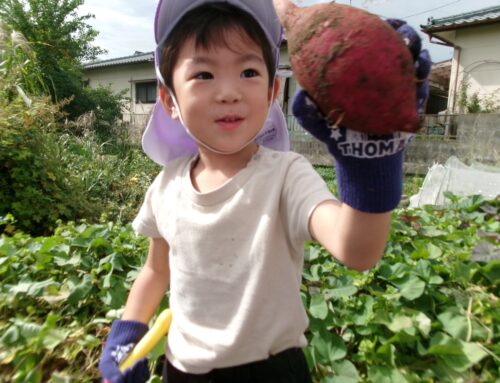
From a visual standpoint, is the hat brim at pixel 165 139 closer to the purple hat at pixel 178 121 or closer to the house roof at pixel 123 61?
the purple hat at pixel 178 121

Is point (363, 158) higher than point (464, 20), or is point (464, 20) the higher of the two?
point (464, 20)

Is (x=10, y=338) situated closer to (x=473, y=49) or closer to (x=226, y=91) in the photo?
(x=226, y=91)

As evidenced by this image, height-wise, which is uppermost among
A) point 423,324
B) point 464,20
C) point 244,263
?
point 464,20

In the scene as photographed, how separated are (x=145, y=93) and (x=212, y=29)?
18212 millimetres


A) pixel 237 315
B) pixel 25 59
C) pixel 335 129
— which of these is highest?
pixel 25 59

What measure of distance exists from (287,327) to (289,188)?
1.21ft

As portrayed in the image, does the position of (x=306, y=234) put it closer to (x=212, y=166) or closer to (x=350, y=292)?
(x=212, y=166)

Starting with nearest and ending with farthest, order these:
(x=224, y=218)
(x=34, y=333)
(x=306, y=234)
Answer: (x=306, y=234) < (x=224, y=218) < (x=34, y=333)

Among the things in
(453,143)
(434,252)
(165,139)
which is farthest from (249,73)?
(453,143)

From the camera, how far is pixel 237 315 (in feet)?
3.42

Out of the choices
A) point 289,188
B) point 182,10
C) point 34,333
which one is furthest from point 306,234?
point 34,333

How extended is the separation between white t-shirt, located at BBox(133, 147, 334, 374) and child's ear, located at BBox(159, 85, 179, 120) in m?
0.26

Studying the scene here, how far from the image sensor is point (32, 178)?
4.40 m

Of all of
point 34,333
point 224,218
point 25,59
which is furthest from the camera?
point 25,59
